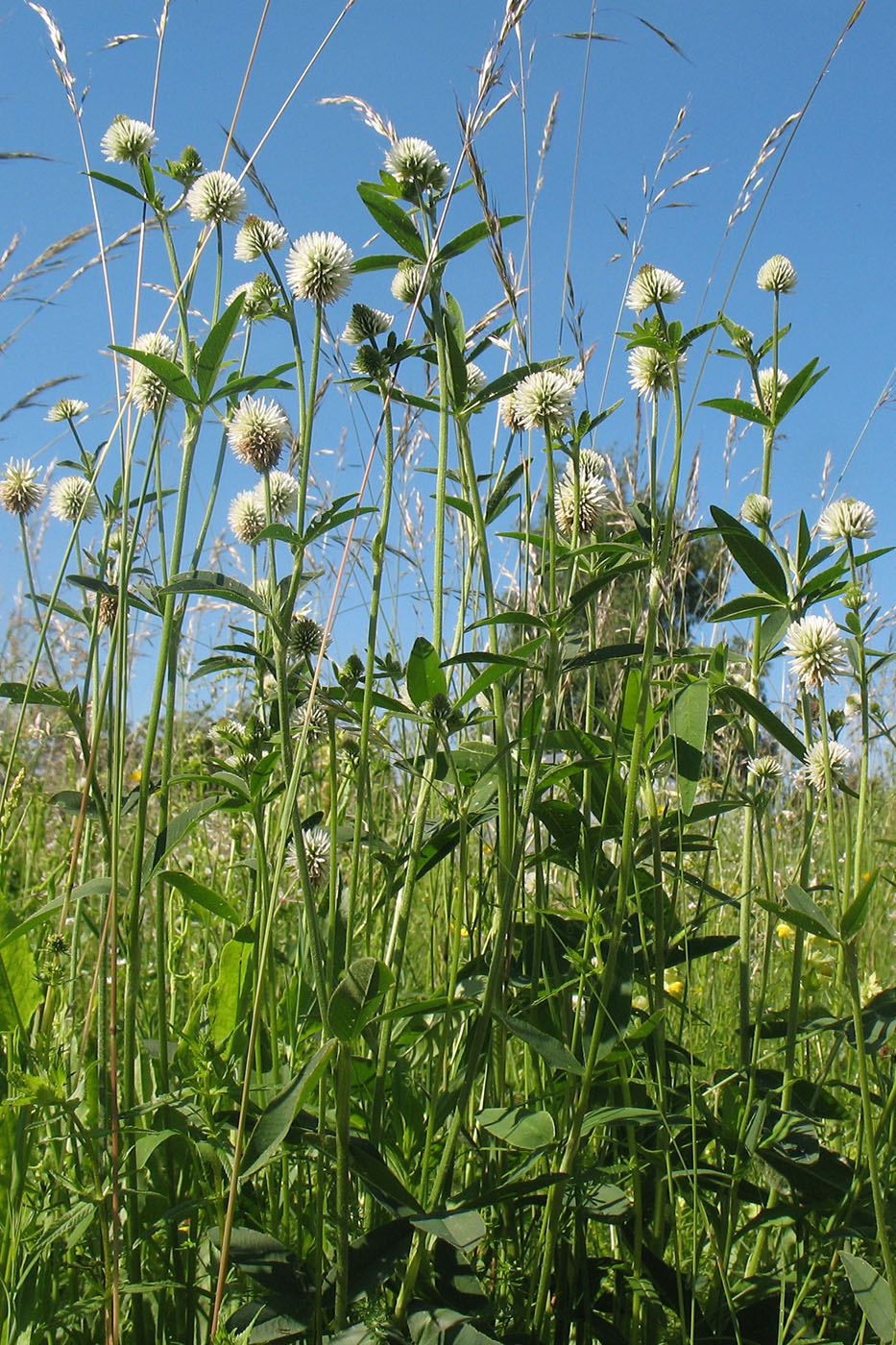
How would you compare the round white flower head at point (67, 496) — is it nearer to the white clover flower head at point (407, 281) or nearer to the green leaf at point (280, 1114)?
the white clover flower head at point (407, 281)

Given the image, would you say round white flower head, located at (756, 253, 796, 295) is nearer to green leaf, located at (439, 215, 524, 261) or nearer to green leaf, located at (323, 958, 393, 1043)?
green leaf, located at (439, 215, 524, 261)

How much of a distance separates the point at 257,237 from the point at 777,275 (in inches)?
25.7

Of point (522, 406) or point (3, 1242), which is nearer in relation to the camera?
point (3, 1242)

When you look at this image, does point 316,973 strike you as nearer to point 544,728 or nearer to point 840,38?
point 544,728

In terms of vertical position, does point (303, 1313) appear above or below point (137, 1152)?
below

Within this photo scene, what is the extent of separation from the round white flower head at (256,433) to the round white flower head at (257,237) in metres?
0.18

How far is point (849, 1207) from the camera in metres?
0.84

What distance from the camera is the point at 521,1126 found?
33.1 inches

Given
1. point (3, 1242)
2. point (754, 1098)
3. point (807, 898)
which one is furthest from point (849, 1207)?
point (3, 1242)

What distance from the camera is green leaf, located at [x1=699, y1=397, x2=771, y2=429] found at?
3.25ft

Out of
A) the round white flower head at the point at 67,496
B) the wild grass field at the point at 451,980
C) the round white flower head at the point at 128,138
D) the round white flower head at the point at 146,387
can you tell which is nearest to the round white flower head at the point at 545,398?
the wild grass field at the point at 451,980

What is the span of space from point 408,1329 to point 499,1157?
0.22m

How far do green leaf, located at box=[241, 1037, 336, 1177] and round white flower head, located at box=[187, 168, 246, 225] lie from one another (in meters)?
0.96

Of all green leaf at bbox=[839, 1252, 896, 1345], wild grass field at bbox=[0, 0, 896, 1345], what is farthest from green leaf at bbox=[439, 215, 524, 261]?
green leaf at bbox=[839, 1252, 896, 1345]
